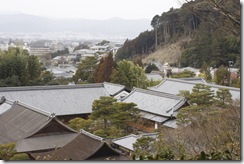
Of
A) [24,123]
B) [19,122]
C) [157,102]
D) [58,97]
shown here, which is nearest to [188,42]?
[157,102]

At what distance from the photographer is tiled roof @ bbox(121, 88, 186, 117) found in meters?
9.67

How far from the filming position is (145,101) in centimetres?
1095

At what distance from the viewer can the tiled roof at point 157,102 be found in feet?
31.7

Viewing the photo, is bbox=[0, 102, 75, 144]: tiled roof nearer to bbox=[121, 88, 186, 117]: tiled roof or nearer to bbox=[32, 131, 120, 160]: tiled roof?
bbox=[32, 131, 120, 160]: tiled roof

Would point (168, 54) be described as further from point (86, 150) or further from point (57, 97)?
point (86, 150)

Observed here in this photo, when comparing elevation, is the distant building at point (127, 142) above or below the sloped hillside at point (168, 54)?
below

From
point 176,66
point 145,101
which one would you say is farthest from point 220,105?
point 176,66

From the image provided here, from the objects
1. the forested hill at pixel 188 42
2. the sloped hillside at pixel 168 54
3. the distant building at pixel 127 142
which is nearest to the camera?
the distant building at pixel 127 142

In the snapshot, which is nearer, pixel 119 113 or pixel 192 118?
pixel 192 118

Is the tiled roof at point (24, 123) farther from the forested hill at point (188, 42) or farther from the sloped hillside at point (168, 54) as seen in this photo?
the sloped hillside at point (168, 54)

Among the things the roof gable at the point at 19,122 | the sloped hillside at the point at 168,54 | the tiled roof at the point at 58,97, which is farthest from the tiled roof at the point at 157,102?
the sloped hillside at the point at 168,54

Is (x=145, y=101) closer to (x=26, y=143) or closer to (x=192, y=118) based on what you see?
(x=192, y=118)

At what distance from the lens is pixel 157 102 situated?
1058 centimetres

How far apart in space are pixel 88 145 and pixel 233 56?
1408cm
